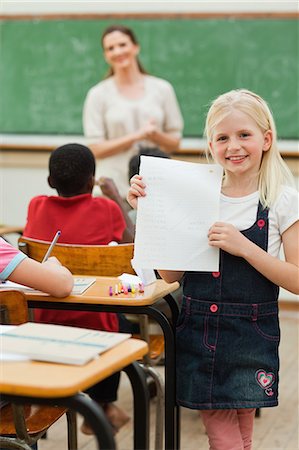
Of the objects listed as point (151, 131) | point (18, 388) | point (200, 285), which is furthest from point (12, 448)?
point (151, 131)

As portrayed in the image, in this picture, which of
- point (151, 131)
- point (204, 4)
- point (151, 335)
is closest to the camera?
point (151, 335)

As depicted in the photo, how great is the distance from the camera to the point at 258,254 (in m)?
2.48

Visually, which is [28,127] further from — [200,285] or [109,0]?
[200,285]

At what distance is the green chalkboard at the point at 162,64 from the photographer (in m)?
6.30

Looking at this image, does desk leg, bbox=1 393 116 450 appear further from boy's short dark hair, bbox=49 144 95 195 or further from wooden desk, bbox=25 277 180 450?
boy's short dark hair, bbox=49 144 95 195

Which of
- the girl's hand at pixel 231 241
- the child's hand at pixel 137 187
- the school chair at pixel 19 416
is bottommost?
the school chair at pixel 19 416

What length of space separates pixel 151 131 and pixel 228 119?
8.80 ft

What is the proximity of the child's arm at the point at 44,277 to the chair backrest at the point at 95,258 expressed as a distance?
0.38 m

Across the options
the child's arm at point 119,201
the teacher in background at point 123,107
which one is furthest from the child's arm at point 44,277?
the teacher in background at point 123,107

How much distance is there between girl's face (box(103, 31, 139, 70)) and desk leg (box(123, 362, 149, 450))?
367cm

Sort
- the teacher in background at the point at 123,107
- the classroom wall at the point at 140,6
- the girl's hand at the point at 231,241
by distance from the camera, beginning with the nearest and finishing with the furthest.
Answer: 1. the girl's hand at the point at 231,241
2. the teacher in background at the point at 123,107
3. the classroom wall at the point at 140,6

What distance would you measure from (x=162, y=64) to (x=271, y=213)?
163 inches

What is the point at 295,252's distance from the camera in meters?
2.54

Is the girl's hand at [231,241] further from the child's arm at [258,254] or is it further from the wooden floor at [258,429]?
the wooden floor at [258,429]
